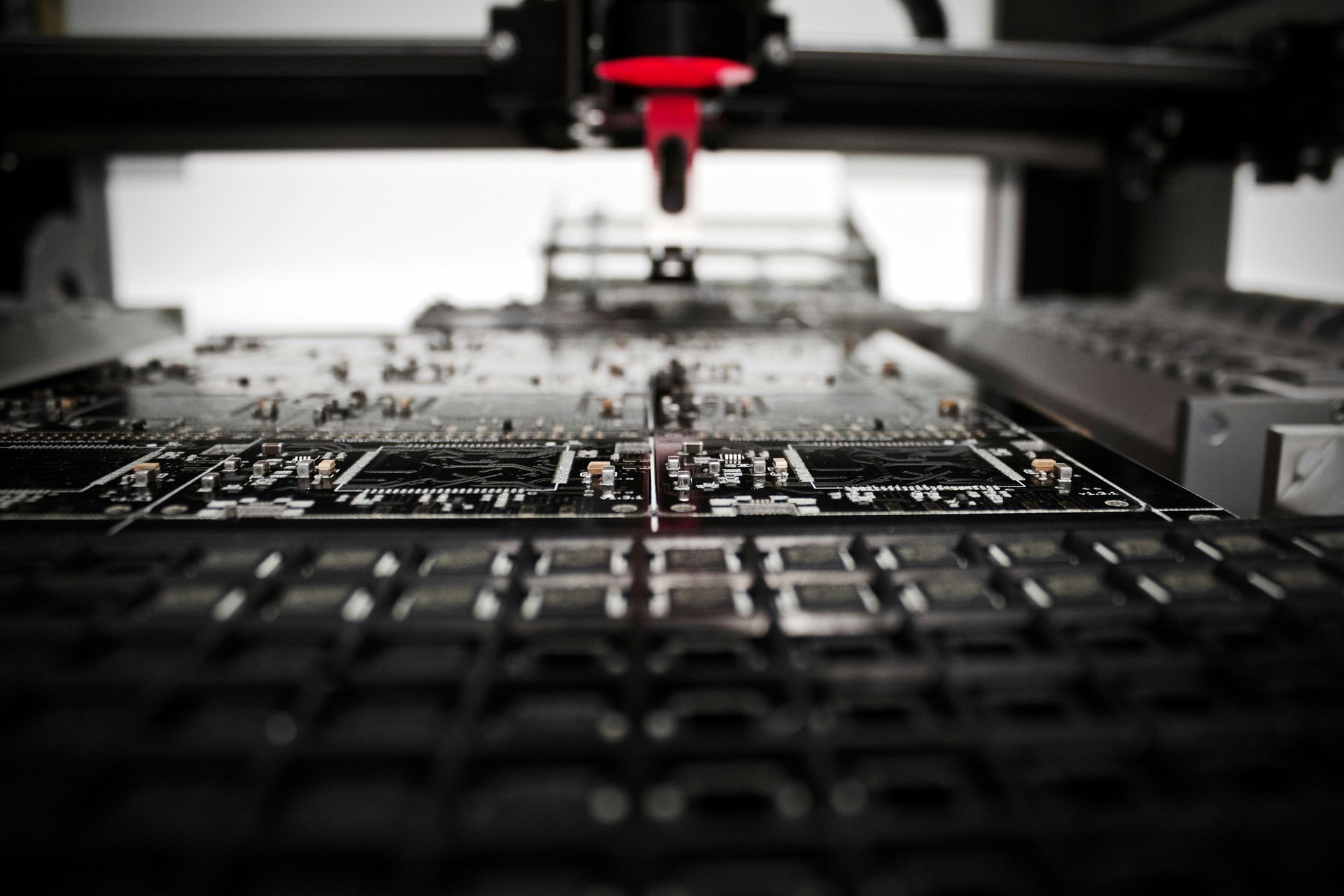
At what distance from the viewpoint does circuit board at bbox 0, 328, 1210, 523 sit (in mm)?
1210

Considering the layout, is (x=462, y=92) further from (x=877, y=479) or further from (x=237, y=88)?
(x=877, y=479)

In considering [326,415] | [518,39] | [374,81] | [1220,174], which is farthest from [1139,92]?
[1220,174]

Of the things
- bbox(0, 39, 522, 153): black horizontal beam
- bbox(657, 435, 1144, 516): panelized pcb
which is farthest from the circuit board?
bbox(0, 39, 522, 153): black horizontal beam

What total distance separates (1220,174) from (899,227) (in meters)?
2.38

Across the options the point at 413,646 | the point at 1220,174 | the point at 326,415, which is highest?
the point at 1220,174

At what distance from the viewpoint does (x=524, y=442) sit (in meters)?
1.50

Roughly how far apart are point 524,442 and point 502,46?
77cm

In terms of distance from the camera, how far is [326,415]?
5.37 feet

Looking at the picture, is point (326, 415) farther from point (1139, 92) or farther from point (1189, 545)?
point (1139, 92)

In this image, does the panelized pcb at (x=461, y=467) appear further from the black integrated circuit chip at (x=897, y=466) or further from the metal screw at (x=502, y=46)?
the metal screw at (x=502, y=46)

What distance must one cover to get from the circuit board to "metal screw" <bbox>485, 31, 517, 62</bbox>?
25.8 inches

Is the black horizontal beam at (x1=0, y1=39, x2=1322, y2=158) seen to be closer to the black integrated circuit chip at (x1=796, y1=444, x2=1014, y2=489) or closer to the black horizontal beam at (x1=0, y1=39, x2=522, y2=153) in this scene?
the black horizontal beam at (x1=0, y1=39, x2=522, y2=153)

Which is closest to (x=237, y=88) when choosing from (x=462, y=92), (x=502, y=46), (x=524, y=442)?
(x=462, y=92)

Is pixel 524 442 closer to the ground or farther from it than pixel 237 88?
closer to the ground
